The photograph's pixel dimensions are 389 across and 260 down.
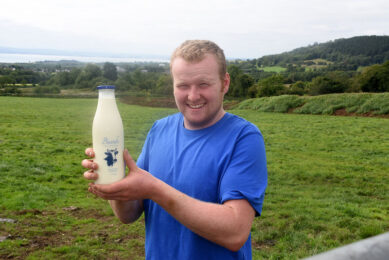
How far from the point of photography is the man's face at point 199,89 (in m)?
1.98

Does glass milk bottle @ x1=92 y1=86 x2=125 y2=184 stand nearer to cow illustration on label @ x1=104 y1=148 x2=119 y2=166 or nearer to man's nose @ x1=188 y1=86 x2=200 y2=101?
cow illustration on label @ x1=104 y1=148 x2=119 y2=166

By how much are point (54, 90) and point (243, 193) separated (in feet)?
175

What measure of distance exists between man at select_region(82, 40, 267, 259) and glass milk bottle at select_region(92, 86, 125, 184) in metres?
0.06

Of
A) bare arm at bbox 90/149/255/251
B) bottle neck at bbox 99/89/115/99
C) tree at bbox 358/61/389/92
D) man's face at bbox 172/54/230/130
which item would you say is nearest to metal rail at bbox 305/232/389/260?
bare arm at bbox 90/149/255/251

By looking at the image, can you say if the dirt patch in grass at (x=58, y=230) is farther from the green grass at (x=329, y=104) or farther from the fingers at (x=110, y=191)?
the green grass at (x=329, y=104)

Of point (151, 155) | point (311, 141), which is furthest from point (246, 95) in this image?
point (151, 155)

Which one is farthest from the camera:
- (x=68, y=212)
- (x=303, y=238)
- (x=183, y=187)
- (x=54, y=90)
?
(x=54, y=90)

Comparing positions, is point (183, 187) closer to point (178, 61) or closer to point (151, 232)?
point (151, 232)

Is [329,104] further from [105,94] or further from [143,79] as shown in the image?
[105,94]

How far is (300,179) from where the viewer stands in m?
10.3

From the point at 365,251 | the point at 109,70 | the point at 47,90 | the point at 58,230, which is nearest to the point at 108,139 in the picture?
the point at 365,251

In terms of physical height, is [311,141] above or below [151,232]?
below

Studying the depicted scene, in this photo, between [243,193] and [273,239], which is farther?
[273,239]

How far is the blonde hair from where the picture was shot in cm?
196
